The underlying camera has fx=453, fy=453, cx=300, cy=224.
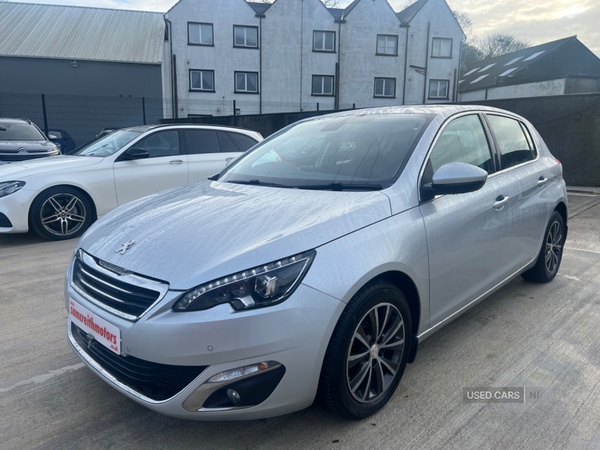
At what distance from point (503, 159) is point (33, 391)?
3402 millimetres

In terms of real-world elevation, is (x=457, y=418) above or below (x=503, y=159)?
below

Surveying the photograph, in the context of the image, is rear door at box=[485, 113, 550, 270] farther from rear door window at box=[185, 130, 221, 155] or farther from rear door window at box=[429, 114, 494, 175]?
rear door window at box=[185, 130, 221, 155]

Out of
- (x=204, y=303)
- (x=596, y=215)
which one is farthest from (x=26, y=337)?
(x=596, y=215)

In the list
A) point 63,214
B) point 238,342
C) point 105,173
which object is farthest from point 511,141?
point 63,214

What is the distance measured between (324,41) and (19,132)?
2368 centimetres

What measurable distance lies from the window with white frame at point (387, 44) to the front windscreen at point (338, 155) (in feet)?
97.1

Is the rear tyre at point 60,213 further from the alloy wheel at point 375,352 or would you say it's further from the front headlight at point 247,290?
the alloy wheel at point 375,352

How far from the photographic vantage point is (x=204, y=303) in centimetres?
180

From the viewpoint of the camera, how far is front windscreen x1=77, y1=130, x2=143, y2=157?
21.4 ft

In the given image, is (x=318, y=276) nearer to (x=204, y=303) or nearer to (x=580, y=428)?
(x=204, y=303)

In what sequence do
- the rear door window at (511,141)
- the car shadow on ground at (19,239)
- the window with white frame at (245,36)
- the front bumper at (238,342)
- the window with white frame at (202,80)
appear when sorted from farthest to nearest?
the window with white frame at (245,36), the window with white frame at (202,80), the car shadow on ground at (19,239), the rear door window at (511,141), the front bumper at (238,342)

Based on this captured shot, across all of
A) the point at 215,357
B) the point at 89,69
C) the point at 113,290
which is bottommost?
the point at 215,357

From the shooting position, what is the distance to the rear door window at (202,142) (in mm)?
7008

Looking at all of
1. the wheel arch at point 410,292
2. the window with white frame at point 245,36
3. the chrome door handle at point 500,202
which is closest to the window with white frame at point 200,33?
the window with white frame at point 245,36
